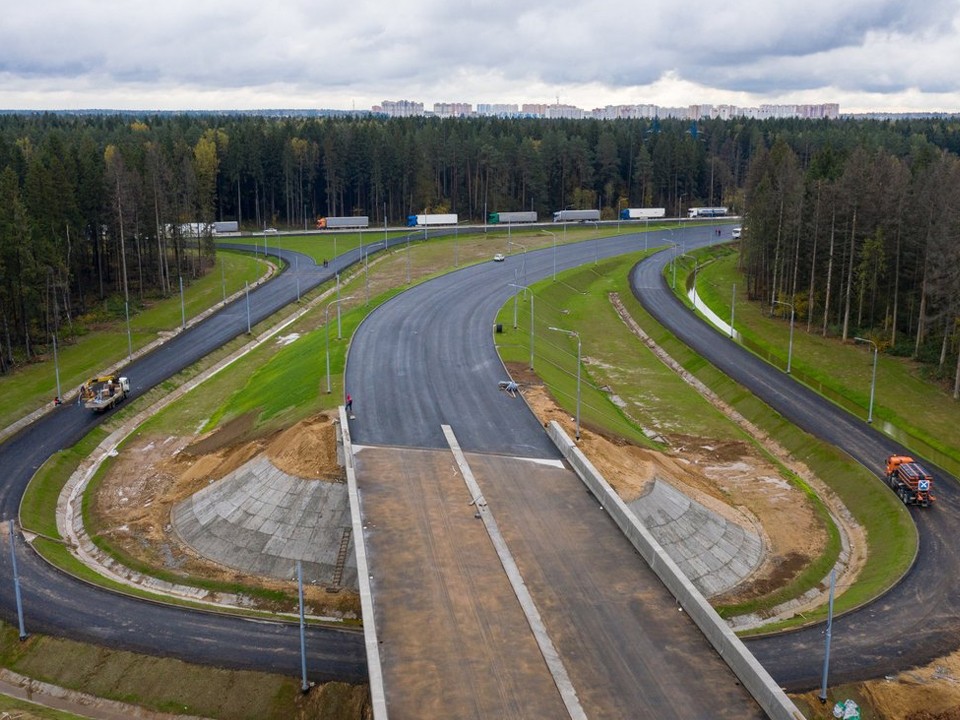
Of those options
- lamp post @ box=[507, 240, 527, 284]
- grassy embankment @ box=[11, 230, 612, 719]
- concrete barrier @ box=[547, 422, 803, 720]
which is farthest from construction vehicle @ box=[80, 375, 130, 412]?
lamp post @ box=[507, 240, 527, 284]

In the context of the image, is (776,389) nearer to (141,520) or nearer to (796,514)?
(796,514)

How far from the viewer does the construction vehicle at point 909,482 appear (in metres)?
53.1

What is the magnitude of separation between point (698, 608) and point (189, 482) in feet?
124

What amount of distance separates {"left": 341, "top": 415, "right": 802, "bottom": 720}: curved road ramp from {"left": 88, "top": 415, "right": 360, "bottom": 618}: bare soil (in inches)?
229

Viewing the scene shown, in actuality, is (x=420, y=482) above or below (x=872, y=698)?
above

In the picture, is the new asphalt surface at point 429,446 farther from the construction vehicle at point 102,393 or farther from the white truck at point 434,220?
the white truck at point 434,220

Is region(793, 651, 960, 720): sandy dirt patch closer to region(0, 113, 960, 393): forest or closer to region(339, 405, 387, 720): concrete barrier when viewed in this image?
region(339, 405, 387, 720): concrete barrier

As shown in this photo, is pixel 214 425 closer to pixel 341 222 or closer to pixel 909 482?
pixel 909 482

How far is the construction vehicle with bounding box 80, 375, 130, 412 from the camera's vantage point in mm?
71625

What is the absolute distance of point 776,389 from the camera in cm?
7700

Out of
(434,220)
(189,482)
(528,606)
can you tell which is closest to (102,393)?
(189,482)

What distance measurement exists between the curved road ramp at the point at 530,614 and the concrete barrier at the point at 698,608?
7 centimetres

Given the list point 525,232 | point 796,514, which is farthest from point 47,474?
point 525,232

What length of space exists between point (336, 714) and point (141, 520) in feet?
83.0
